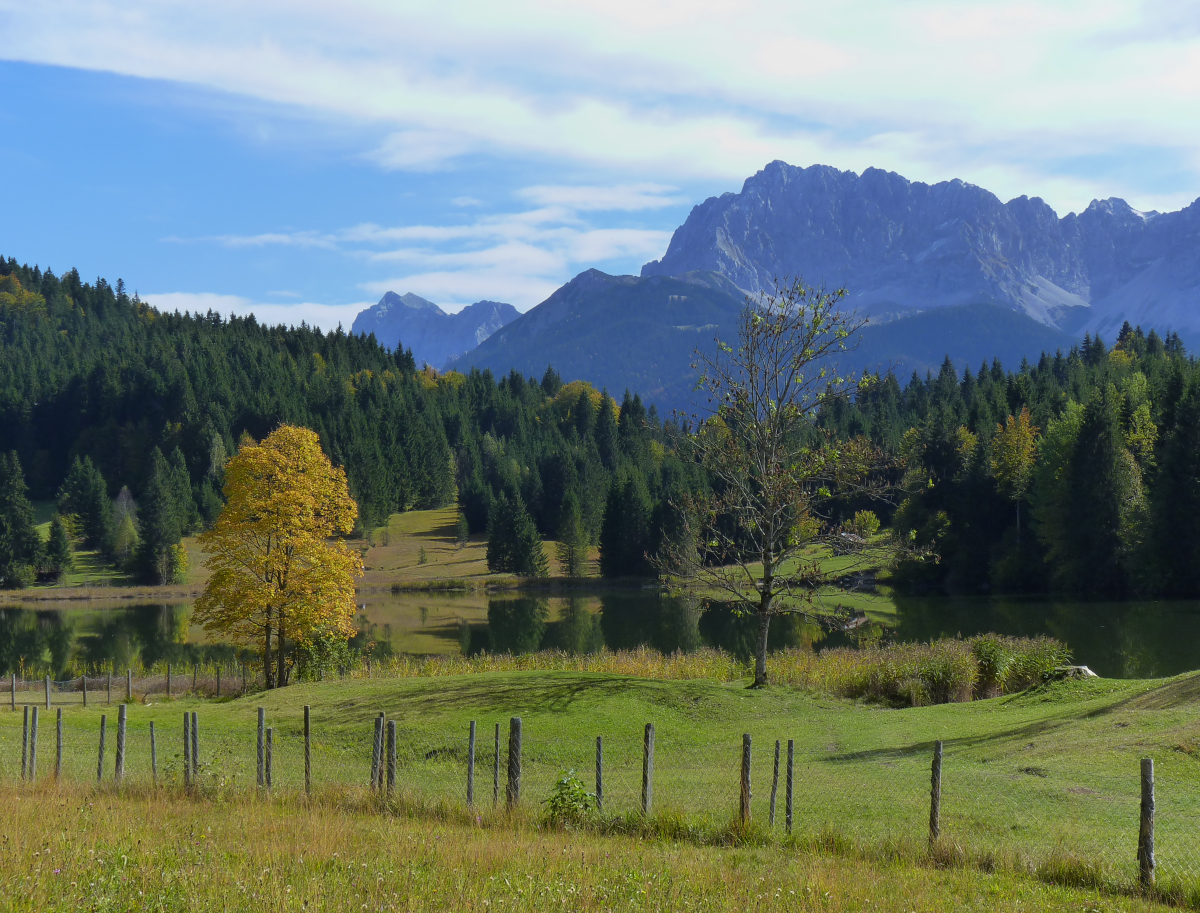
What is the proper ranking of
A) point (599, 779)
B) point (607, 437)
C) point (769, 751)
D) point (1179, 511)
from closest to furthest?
point (599, 779)
point (769, 751)
point (1179, 511)
point (607, 437)

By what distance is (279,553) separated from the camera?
43.2 metres

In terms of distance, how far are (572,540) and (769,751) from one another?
3623 inches

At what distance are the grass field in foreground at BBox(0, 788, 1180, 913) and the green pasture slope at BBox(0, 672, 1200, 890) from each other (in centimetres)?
150

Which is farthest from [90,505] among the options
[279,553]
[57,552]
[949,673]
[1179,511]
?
[949,673]

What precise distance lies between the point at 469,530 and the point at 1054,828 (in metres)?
137

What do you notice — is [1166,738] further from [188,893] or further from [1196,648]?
[1196,648]

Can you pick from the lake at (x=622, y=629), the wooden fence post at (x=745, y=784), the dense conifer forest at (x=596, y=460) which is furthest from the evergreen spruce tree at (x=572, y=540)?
the wooden fence post at (x=745, y=784)

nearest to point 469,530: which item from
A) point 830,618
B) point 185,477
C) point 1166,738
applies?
point 185,477

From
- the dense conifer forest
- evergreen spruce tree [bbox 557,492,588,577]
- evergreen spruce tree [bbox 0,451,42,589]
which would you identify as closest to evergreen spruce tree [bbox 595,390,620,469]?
the dense conifer forest

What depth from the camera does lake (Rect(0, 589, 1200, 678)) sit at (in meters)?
55.4

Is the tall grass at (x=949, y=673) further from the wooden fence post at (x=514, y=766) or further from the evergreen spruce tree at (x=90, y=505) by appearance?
the evergreen spruce tree at (x=90, y=505)

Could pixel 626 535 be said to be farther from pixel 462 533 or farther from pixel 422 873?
pixel 422 873

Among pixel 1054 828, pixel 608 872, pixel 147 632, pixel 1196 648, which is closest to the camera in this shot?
Result: pixel 608 872

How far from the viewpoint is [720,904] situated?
10.2 meters
